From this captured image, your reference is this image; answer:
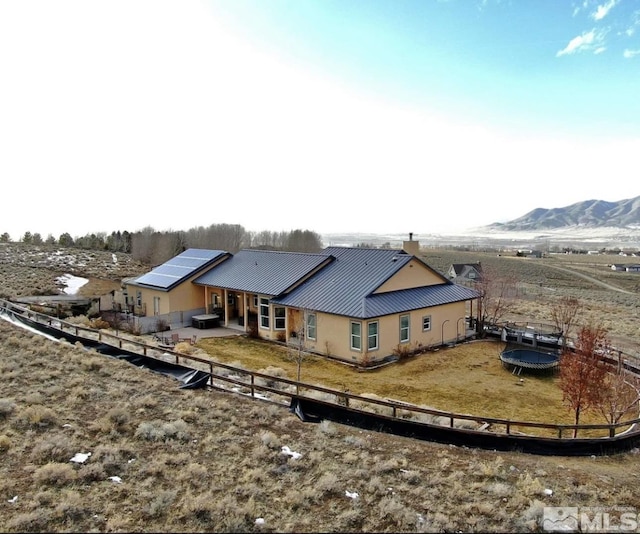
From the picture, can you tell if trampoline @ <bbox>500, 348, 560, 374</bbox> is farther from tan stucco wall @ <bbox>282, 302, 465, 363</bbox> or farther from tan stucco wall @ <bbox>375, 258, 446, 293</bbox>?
tan stucco wall @ <bbox>375, 258, 446, 293</bbox>

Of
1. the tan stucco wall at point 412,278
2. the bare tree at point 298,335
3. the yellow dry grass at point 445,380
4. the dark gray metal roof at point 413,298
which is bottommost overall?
the yellow dry grass at point 445,380

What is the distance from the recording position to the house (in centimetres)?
2188

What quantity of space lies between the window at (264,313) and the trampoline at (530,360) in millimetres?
12608

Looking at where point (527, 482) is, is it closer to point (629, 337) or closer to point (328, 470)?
point (328, 470)

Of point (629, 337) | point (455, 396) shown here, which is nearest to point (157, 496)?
point (455, 396)

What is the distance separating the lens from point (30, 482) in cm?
877

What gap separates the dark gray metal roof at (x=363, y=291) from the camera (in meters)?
22.2

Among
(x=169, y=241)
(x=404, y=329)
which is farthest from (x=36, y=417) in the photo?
(x=169, y=241)

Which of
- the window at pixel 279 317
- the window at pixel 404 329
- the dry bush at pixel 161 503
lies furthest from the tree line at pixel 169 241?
the dry bush at pixel 161 503

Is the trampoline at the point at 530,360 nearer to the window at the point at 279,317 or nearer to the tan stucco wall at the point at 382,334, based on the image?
the tan stucco wall at the point at 382,334

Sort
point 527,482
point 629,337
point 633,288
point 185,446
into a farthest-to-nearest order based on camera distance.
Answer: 1. point 633,288
2. point 629,337
3. point 185,446
4. point 527,482

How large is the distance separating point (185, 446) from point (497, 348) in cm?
1849

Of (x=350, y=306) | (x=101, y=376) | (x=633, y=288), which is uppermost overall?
(x=350, y=306)

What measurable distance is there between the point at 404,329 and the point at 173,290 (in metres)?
15.1
